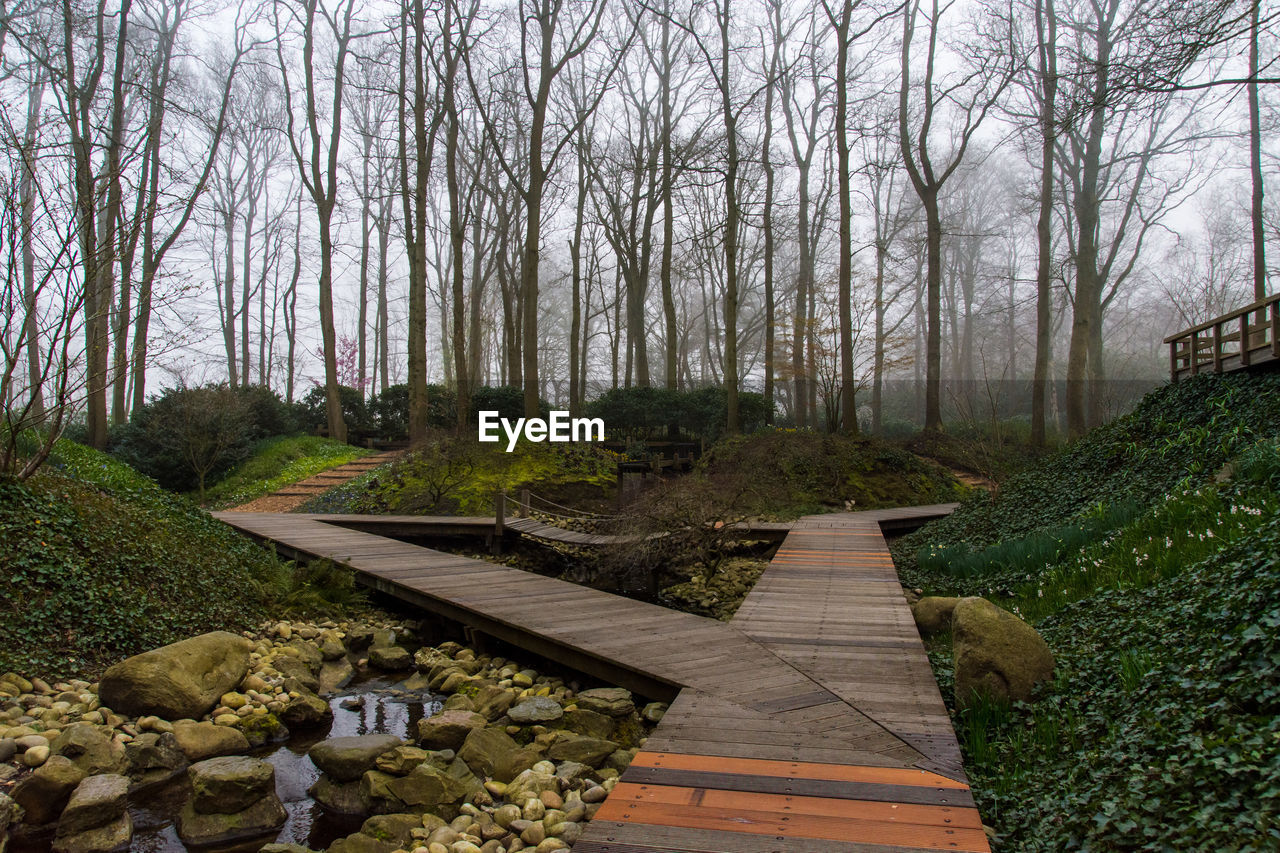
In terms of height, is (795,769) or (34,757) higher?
(795,769)

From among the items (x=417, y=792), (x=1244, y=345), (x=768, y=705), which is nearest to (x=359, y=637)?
(x=417, y=792)

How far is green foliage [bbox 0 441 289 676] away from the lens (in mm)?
4957

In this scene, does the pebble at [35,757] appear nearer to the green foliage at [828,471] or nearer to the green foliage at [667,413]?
the green foliage at [828,471]

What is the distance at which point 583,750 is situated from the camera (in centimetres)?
400

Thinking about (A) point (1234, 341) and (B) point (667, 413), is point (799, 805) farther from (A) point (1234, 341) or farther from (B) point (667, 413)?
(B) point (667, 413)

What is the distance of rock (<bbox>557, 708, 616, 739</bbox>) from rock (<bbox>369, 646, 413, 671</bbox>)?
2291mm

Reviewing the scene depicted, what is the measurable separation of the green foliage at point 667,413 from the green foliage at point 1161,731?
14305 mm

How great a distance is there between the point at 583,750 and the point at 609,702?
57cm

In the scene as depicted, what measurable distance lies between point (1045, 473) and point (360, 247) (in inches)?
1001

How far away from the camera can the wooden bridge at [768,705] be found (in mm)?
2471

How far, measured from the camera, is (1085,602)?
490 cm

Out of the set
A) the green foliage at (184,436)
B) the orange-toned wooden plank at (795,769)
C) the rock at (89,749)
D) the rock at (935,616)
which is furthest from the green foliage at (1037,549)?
the green foliage at (184,436)

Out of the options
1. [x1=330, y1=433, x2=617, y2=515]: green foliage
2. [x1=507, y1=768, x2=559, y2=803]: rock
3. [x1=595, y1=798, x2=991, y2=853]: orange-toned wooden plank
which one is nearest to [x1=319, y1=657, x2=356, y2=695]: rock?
[x1=507, y1=768, x2=559, y2=803]: rock

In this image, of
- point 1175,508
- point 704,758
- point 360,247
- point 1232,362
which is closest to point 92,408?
point 360,247
